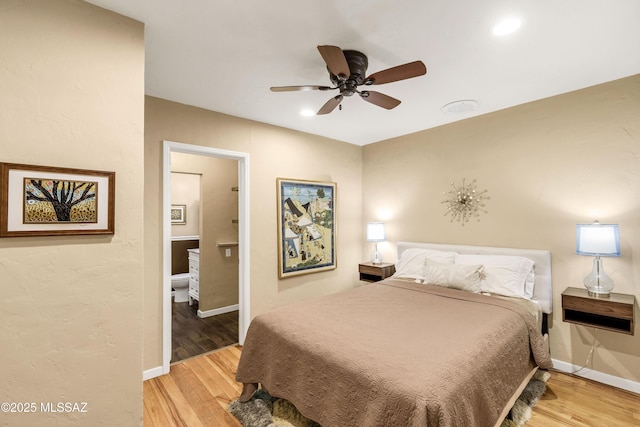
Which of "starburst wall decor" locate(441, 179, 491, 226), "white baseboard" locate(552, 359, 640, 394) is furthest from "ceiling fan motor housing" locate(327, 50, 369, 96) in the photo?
"white baseboard" locate(552, 359, 640, 394)

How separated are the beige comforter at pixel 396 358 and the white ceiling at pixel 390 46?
194 centimetres

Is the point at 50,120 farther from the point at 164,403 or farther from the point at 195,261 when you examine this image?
the point at 195,261

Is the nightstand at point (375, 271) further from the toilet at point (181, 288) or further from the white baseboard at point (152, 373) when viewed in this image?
the toilet at point (181, 288)

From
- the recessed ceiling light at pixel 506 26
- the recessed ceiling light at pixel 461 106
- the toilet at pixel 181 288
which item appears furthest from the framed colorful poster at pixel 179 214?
the recessed ceiling light at pixel 506 26

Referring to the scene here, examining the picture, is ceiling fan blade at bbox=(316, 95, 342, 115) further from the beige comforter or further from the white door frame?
the beige comforter

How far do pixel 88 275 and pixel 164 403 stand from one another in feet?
4.49

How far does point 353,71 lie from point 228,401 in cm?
273

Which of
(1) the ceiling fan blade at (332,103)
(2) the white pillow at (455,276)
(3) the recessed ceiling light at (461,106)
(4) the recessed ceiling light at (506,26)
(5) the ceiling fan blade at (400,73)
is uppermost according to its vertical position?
(4) the recessed ceiling light at (506,26)

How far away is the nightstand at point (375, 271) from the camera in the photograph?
13.1 feet

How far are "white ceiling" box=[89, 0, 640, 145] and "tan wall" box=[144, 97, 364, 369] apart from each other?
0.29m

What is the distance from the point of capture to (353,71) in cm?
211

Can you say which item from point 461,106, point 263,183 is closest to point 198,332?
point 263,183

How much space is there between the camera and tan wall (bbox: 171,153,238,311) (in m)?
4.21

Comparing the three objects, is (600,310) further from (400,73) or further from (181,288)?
(181,288)
